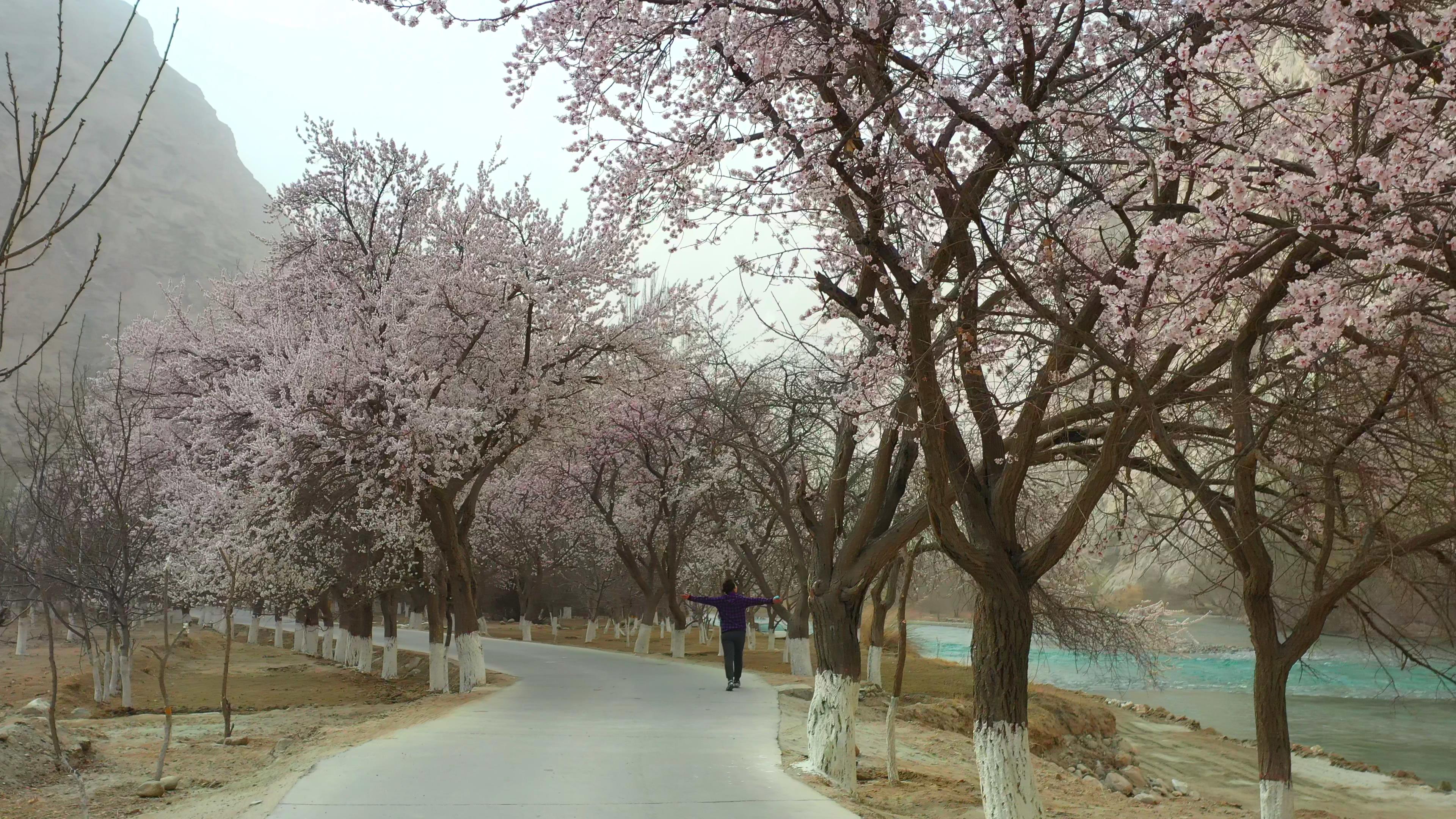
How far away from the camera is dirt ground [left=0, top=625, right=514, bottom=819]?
10.1 meters

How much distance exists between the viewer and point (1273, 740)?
874cm

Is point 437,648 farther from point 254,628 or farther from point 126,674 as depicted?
point 254,628

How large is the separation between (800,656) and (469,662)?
714 centimetres

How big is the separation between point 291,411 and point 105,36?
483 feet

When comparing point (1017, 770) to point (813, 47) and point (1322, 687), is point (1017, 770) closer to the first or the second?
point (813, 47)

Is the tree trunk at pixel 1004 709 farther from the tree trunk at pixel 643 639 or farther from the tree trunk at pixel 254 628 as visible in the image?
the tree trunk at pixel 254 628

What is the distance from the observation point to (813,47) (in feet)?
23.0

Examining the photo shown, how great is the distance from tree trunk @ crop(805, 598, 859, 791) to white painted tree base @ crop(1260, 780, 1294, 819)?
3598 mm

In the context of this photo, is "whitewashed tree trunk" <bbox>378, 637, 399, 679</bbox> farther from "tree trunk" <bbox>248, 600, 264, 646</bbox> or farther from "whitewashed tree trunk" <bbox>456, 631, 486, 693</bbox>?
"tree trunk" <bbox>248, 600, 264, 646</bbox>

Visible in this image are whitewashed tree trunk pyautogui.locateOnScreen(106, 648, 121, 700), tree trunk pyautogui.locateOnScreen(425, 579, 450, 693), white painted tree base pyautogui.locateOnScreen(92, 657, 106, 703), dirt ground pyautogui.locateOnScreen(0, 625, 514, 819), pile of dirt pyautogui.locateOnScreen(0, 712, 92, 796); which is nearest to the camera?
dirt ground pyautogui.locateOnScreen(0, 625, 514, 819)

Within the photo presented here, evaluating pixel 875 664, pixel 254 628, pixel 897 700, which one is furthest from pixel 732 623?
pixel 254 628

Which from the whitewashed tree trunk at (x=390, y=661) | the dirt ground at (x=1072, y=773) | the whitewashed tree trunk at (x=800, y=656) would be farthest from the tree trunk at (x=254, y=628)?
the whitewashed tree trunk at (x=800, y=656)

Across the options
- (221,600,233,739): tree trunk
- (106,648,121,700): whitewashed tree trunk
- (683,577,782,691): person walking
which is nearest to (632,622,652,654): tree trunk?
(683,577,782,691): person walking

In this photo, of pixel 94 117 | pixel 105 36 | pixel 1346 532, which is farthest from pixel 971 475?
pixel 105 36
